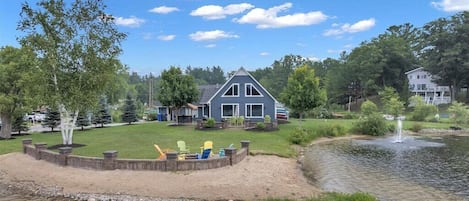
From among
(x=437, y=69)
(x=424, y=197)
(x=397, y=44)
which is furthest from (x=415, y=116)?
(x=424, y=197)

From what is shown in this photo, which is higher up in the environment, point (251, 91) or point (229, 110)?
point (251, 91)

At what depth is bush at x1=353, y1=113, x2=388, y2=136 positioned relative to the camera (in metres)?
31.5

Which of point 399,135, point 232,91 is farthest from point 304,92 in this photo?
point 399,135

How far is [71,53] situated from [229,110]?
56.7 feet

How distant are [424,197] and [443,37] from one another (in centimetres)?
5443

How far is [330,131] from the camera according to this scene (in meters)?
29.9

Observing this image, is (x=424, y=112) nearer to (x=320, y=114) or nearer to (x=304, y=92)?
(x=320, y=114)

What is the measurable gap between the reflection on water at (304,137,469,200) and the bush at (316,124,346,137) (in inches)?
105

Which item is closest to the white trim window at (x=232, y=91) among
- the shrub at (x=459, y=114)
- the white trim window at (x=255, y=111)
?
the white trim window at (x=255, y=111)

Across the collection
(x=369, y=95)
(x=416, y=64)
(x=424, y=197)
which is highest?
(x=416, y=64)

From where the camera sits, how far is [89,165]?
48.3ft

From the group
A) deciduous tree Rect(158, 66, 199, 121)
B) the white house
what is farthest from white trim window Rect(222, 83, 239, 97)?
the white house

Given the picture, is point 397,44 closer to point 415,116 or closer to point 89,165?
point 415,116

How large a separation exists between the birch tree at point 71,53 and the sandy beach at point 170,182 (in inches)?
190
